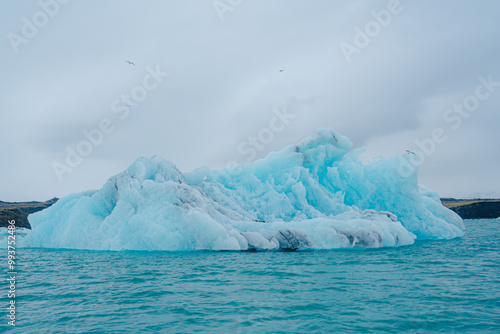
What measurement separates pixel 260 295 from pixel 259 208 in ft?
53.8

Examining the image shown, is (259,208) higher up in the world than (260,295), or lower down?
higher up

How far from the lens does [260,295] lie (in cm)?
957

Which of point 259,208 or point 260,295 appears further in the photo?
point 259,208

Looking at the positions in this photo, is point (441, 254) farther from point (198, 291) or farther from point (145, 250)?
point (145, 250)

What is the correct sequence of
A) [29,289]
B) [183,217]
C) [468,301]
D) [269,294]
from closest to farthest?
1. [468,301]
2. [269,294]
3. [29,289]
4. [183,217]

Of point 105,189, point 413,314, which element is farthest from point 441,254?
point 105,189

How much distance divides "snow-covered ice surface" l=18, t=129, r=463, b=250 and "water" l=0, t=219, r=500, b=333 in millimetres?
3233

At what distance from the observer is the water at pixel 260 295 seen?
7340 mm

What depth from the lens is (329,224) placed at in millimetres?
20141

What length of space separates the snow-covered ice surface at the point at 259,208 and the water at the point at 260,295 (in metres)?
3.23

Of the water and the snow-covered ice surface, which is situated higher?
the snow-covered ice surface

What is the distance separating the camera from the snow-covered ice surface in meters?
19.1

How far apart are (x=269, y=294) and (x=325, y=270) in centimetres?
402

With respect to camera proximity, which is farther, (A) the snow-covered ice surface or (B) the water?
(A) the snow-covered ice surface
